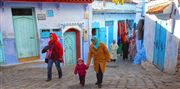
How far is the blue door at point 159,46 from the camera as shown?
29.4ft

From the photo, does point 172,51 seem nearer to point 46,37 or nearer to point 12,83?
point 12,83

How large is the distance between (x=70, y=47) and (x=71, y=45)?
5.6 inches

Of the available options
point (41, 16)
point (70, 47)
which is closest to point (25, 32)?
point (41, 16)

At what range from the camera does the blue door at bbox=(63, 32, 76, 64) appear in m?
13.8

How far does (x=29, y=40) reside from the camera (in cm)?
1144

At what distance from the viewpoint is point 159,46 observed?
9570 millimetres

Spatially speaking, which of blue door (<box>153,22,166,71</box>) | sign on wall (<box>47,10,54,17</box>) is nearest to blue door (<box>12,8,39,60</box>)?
sign on wall (<box>47,10,54,17</box>)

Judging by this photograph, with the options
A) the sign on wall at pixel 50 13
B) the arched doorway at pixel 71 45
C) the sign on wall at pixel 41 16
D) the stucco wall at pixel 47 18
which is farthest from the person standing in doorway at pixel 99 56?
the arched doorway at pixel 71 45

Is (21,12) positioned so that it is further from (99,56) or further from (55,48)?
(99,56)

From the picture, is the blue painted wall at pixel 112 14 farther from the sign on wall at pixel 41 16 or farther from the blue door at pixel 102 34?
the sign on wall at pixel 41 16

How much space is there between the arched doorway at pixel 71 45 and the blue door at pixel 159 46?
17.5ft

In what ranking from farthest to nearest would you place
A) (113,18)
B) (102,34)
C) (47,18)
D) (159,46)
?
(113,18)
(102,34)
(47,18)
(159,46)

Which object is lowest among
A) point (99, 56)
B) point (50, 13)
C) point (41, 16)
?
point (99, 56)

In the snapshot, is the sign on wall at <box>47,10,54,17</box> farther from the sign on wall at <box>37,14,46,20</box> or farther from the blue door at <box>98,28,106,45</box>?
the blue door at <box>98,28,106,45</box>
